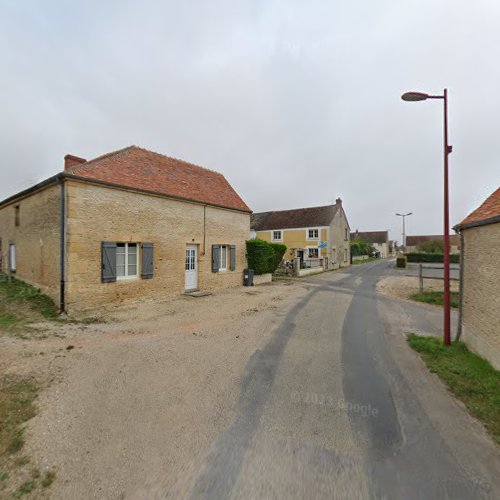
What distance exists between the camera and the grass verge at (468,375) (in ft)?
11.6

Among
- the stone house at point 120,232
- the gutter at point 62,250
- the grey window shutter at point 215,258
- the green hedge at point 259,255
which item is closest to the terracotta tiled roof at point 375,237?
the green hedge at point 259,255

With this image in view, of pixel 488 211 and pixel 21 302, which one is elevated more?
pixel 488 211

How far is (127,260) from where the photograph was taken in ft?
33.1

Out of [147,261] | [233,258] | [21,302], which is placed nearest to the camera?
[21,302]

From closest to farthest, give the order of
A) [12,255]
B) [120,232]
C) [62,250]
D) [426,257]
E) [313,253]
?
[62,250]
[120,232]
[12,255]
[313,253]
[426,257]

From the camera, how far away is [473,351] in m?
5.61

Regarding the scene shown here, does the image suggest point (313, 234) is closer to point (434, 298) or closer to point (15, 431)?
point (434, 298)

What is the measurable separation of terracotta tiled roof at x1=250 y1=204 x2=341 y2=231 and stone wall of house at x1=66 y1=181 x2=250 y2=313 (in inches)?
714

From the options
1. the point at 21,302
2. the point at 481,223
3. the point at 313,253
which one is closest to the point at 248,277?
the point at 21,302

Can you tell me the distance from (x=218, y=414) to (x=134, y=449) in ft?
3.54

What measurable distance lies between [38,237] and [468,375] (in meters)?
13.6

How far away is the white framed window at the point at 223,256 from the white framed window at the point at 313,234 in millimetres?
17361

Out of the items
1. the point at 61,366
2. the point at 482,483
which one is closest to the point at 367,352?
the point at 482,483

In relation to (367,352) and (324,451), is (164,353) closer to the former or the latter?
(324,451)
